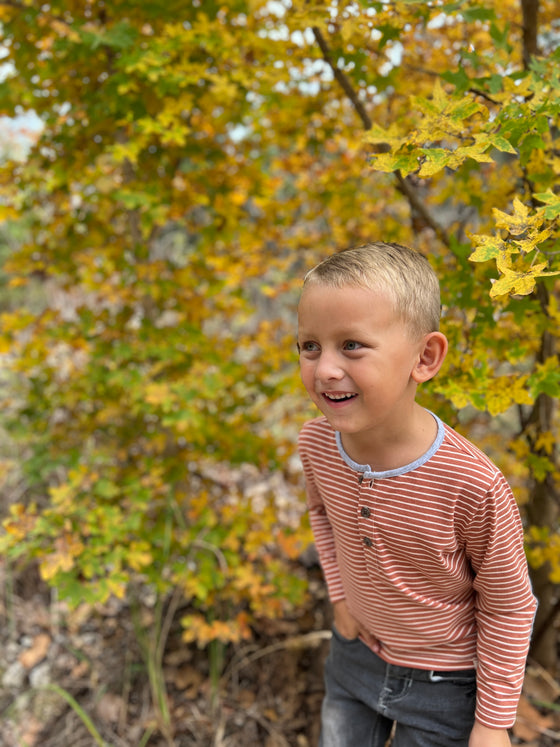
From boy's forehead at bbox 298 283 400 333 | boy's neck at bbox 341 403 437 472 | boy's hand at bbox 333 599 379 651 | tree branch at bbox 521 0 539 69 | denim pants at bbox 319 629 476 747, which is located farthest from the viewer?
tree branch at bbox 521 0 539 69

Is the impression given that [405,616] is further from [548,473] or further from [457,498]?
[548,473]

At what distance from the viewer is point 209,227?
7.13 feet

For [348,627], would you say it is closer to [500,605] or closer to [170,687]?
[500,605]

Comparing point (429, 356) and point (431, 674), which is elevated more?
point (429, 356)

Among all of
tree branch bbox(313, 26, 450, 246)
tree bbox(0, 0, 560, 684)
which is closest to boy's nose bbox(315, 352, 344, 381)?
tree bbox(0, 0, 560, 684)

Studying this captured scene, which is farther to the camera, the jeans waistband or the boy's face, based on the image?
the jeans waistband

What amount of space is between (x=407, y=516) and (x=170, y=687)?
5.54 feet

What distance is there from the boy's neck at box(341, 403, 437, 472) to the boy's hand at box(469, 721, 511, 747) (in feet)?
1.61

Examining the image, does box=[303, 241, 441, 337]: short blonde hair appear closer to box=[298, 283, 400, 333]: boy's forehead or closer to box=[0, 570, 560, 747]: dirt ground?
box=[298, 283, 400, 333]: boy's forehead

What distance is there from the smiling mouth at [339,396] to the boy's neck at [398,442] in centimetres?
12

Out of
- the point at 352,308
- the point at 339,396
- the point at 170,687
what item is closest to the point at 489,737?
the point at 339,396

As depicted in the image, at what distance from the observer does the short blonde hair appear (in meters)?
0.91

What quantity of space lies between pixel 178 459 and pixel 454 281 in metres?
1.32

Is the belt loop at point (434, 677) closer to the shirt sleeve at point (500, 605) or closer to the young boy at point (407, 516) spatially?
the young boy at point (407, 516)
